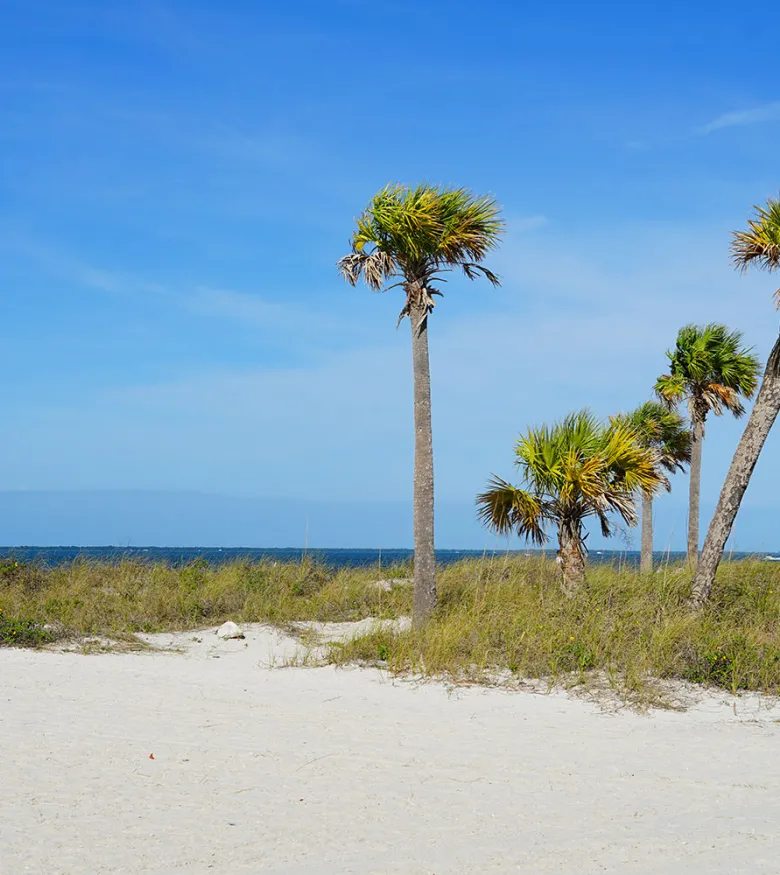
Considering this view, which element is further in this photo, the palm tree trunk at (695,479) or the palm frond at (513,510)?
the palm tree trunk at (695,479)

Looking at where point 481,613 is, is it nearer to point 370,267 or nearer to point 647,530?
point 370,267

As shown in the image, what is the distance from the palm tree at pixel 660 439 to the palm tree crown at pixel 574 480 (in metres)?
13.6

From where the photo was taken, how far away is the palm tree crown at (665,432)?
1044 inches

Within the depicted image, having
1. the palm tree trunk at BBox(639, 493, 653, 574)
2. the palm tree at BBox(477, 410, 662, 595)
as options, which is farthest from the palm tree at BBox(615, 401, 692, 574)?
the palm tree at BBox(477, 410, 662, 595)

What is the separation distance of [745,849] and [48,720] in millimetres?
6154

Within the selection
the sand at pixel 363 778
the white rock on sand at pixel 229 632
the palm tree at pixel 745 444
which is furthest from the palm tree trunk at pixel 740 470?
the white rock on sand at pixel 229 632

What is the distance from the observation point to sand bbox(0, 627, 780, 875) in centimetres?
518

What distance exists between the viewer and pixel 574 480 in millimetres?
12680

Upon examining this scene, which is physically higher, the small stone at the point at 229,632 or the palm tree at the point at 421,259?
the palm tree at the point at 421,259

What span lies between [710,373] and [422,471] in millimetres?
15668

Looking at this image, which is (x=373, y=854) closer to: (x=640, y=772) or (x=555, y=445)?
(x=640, y=772)

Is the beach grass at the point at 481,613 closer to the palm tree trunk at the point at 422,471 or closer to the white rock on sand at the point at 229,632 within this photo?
the palm tree trunk at the point at 422,471

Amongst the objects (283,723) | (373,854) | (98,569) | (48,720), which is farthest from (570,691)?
(98,569)

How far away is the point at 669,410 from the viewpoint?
87.7ft
